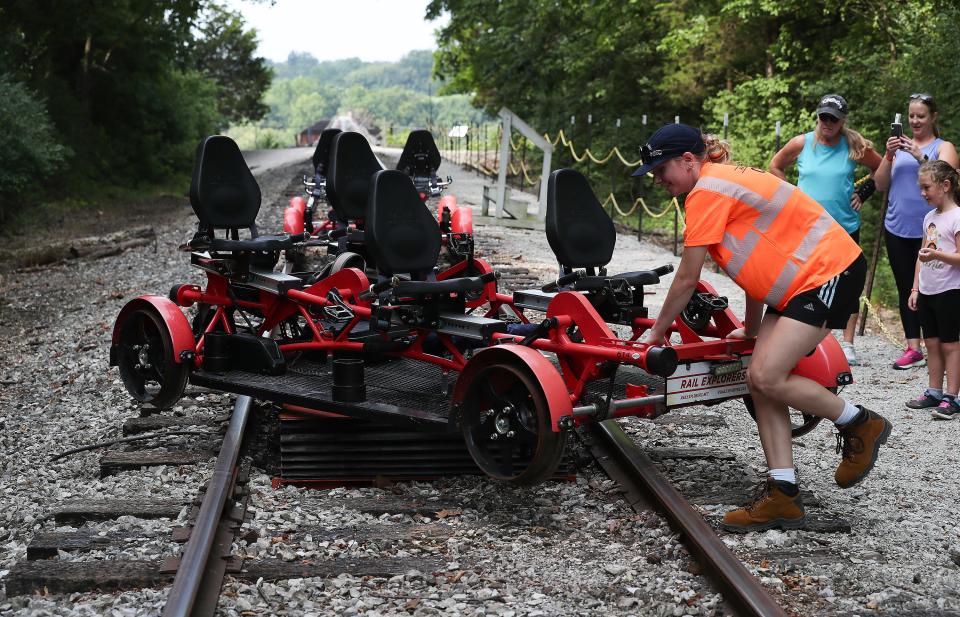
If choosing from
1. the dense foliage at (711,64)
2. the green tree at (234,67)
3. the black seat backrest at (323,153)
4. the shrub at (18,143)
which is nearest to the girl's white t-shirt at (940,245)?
the dense foliage at (711,64)

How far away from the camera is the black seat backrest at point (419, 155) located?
43.4 ft

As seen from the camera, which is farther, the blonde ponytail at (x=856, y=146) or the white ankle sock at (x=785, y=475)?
the blonde ponytail at (x=856, y=146)

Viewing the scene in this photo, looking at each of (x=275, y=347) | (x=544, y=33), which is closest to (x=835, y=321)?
(x=275, y=347)

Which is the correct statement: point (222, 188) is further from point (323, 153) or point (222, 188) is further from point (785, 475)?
point (323, 153)

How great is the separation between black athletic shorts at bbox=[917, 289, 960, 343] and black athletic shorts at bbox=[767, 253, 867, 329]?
265cm

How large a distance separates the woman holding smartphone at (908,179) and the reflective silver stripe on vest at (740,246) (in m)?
3.24

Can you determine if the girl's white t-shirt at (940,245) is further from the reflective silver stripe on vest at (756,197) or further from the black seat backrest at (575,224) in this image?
A: the reflective silver stripe on vest at (756,197)

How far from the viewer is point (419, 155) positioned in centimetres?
1328

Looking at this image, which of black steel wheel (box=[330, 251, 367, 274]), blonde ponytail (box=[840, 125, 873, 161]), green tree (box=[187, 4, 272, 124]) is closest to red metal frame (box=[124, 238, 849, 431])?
black steel wheel (box=[330, 251, 367, 274])

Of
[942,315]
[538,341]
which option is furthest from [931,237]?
[538,341]

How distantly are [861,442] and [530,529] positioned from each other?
166 cm

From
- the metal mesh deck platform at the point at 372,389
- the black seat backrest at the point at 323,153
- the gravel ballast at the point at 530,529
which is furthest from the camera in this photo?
Result: the black seat backrest at the point at 323,153

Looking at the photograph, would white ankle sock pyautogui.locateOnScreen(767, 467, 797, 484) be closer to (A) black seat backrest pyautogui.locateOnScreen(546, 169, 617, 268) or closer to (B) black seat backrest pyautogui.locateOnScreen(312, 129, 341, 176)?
(A) black seat backrest pyautogui.locateOnScreen(546, 169, 617, 268)

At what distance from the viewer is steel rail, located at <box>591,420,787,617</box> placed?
4.04 m
